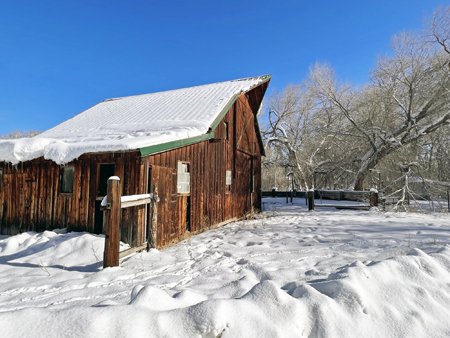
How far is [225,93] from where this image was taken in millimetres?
12820

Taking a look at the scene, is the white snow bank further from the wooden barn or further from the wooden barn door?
the wooden barn door

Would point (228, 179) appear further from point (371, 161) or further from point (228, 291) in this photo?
point (371, 161)

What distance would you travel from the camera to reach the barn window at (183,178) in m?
8.38

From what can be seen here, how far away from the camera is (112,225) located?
4.76 m

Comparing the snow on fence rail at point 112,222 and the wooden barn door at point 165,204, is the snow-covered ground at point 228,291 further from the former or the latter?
the wooden barn door at point 165,204

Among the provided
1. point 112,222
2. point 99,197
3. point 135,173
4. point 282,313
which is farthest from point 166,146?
point 282,313

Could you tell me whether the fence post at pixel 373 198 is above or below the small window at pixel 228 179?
below

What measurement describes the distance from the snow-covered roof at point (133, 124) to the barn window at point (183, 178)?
101cm

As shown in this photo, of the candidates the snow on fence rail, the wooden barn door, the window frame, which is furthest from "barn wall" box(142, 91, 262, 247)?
the window frame

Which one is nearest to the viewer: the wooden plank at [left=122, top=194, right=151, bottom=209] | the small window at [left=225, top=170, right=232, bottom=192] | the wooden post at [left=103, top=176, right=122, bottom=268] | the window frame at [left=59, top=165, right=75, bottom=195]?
the wooden post at [left=103, top=176, right=122, bottom=268]

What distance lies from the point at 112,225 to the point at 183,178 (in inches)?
157

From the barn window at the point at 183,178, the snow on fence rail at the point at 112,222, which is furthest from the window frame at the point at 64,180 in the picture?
the snow on fence rail at the point at 112,222

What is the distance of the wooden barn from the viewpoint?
692 centimetres

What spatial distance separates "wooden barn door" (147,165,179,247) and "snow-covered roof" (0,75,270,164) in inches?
36.5
